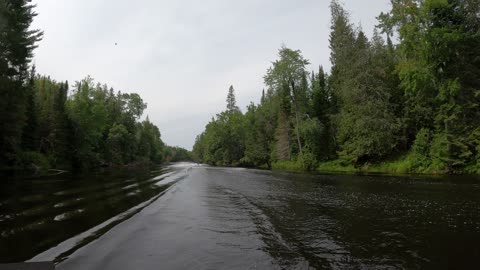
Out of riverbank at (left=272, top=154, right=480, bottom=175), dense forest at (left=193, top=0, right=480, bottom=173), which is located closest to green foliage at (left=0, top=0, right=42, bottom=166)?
dense forest at (left=193, top=0, right=480, bottom=173)

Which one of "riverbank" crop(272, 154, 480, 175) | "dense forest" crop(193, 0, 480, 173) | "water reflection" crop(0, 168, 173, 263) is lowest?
"riverbank" crop(272, 154, 480, 175)

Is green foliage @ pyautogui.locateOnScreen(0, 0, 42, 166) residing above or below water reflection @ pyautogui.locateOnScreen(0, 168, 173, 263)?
above

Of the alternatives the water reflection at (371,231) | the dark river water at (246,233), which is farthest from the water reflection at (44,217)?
the water reflection at (371,231)

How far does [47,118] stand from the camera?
56.7 meters

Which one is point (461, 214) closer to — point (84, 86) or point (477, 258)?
point (477, 258)

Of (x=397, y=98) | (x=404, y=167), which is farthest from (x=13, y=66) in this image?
(x=397, y=98)

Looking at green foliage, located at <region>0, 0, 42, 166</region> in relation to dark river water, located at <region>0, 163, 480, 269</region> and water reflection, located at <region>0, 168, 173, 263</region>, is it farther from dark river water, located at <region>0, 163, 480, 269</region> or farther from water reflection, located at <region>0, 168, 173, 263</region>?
dark river water, located at <region>0, 163, 480, 269</region>

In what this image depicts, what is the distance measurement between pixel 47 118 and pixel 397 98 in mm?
59955

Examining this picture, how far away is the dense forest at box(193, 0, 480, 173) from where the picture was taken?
27844 mm

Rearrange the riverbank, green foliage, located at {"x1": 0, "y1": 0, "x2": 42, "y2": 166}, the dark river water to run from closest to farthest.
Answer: the dark river water < the riverbank < green foliage, located at {"x1": 0, "y1": 0, "x2": 42, "y2": 166}

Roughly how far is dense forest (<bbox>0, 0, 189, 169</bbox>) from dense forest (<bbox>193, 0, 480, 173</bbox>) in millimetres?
35656

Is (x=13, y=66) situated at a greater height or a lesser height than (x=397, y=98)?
greater

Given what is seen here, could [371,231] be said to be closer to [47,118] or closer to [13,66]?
[13,66]

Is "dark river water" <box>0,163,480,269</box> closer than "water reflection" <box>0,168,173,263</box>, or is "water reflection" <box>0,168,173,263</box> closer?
"dark river water" <box>0,163,480,269</box>
